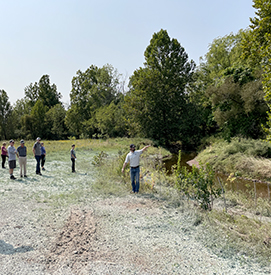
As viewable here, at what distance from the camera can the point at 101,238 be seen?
219 inches

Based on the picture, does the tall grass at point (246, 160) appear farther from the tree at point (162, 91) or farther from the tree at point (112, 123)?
the tree at point (112, 123)

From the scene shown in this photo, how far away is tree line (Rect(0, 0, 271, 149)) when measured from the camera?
900 inches

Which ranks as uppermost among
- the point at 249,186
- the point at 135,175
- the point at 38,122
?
the point at 38,122

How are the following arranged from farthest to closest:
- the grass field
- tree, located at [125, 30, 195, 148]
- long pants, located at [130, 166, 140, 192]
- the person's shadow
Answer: tree, located at [125, 30, 195, 148], long pants, located at [130, 166, 140, 192], the grass field, the person's shadow

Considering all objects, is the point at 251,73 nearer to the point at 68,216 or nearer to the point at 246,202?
the point at 246,202

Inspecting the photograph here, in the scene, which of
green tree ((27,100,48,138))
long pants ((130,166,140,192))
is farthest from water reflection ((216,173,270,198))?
green tree ((27,100,48,138))

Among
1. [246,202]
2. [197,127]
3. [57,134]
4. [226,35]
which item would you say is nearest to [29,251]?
[246,202]

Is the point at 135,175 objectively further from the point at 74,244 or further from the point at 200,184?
the point at 74,244

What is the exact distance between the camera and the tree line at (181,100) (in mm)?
22859

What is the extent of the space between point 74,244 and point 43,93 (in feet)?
235

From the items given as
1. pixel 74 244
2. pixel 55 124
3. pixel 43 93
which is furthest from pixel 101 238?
pixel 43 93

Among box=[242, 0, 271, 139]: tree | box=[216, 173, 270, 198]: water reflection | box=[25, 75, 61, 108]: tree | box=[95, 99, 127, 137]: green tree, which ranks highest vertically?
box=[25, 75, 61, 108]: tree

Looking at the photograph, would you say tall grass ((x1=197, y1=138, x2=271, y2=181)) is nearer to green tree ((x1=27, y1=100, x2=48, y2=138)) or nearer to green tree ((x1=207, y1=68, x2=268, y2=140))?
green tree ((x1=207, y1=68, x2=268, y2=140))

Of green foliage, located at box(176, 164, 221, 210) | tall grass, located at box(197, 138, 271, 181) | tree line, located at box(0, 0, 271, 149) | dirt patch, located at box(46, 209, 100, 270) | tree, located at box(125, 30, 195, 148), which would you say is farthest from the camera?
tree, located at box(125, 30, 195, 148)
